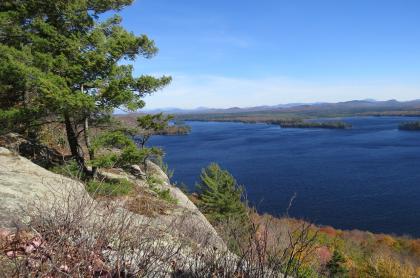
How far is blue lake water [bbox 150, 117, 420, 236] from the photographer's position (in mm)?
46062

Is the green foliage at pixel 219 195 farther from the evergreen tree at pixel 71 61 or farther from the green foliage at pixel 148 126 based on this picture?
the evergreen tree at pixel 71 61

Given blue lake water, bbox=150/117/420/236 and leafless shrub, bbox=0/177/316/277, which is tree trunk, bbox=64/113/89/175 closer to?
leafless shrub, bbox=0/177/316/277

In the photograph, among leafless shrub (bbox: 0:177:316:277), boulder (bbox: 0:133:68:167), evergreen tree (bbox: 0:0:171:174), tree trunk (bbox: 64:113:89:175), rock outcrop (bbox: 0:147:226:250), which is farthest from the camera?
tree trunk (bbox: 64:113:89:175)

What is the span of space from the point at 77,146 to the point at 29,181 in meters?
6.94

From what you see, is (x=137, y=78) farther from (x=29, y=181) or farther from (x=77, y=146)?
(x=29, y=181)

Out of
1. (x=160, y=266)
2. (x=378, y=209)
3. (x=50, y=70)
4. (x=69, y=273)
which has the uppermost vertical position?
(x=50, y=70)

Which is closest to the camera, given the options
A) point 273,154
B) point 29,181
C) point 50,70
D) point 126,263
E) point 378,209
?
point 126,263

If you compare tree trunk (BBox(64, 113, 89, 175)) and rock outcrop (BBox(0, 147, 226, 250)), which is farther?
tree trunk (BBox(64, 113, 89, 175))

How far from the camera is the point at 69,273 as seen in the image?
11.5 feet

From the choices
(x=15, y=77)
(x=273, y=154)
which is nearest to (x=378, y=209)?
(x=273, y=154)

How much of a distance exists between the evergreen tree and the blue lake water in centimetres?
1443

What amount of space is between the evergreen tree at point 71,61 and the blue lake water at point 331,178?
1443 centimetres

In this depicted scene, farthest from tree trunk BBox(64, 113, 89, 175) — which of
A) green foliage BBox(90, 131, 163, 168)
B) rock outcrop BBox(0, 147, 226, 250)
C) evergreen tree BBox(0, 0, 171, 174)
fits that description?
rock outcrop BBox(0, 147, 226, 250)

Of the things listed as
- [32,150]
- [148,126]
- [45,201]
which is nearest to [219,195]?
[148,126]
